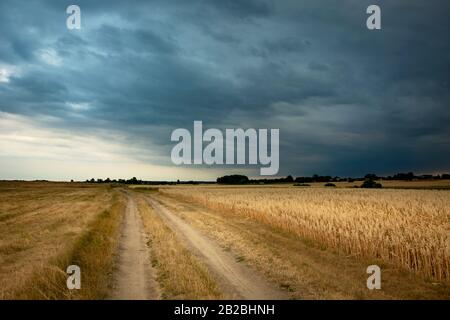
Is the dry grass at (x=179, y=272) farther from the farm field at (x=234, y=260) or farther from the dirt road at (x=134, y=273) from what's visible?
the dirt road at (x=134, y=273)

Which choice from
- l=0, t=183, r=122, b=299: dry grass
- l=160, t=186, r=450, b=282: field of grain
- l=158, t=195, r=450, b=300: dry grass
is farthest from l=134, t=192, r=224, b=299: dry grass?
l=160, t=186, r=450, b=282: field of grain

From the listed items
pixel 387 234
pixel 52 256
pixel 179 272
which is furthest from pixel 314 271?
pixel 52 256

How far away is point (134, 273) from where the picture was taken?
1143 cm

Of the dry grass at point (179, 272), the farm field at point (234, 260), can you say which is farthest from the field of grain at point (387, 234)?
the dry grass at point (179, 272)

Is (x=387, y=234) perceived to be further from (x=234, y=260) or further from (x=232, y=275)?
(x=232, y=275)

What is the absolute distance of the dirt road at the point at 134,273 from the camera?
30.4ft

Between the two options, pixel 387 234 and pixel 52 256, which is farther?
pixel 387 234

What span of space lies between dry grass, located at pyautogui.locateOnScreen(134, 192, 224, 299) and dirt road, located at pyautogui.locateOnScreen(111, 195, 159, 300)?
292 mm

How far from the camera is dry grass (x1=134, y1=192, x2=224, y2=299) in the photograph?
9.31 meters

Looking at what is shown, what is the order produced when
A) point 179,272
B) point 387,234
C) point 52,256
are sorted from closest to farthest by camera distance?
point 179,272 < point 52,256 < point 387,234

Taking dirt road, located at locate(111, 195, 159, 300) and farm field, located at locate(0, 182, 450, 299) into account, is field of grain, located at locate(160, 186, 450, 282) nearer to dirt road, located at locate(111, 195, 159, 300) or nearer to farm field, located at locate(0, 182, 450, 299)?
farm field, located at locate(0, 182, 450, 299)

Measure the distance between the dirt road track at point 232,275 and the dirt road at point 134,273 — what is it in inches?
80.4

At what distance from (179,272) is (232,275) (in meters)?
1.66
